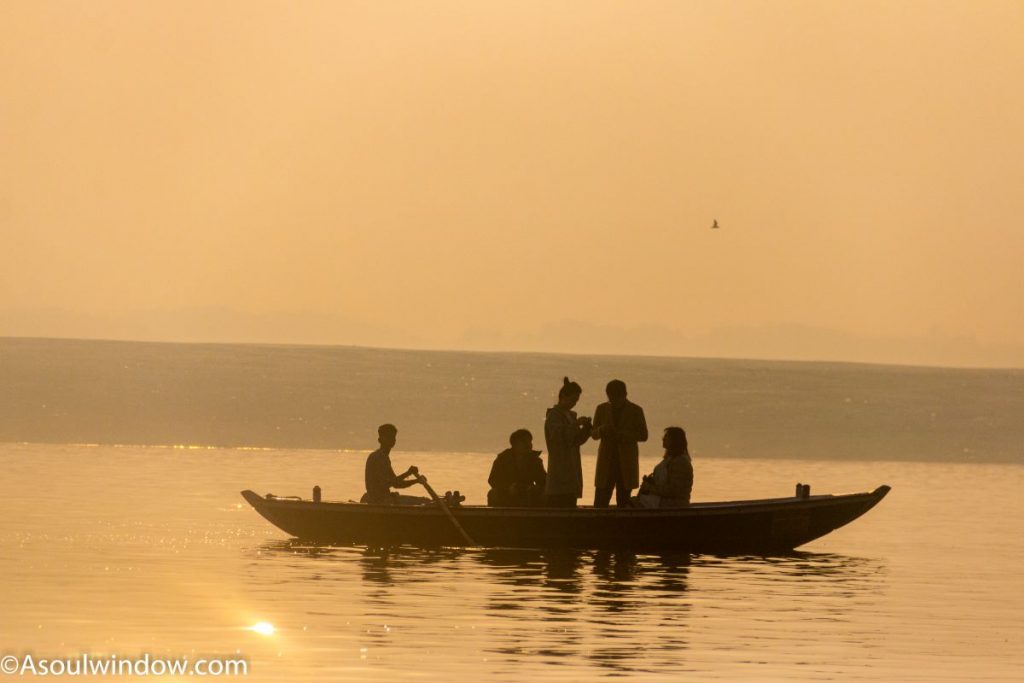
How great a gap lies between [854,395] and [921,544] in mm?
128307

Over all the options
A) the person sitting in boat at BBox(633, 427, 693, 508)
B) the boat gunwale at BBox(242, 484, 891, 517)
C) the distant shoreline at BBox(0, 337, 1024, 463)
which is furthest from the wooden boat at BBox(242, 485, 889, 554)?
the distant shoreline at BBox(0, 337, 1024, 463)

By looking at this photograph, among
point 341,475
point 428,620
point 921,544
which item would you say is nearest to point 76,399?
point 341,475

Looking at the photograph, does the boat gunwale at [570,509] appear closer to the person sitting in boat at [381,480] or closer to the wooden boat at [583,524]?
the wooden boat at [583,524]

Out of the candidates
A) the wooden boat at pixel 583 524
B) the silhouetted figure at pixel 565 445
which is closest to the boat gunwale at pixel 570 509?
the wooden boat at pixel 583 524

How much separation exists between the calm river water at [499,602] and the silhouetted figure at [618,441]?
0.91 meters

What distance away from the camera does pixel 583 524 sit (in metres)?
29.0

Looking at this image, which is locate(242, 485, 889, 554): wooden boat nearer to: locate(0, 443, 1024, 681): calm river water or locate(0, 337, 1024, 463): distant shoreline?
locate(0, 443, 1024, 681): calm river water

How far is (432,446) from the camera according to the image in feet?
264

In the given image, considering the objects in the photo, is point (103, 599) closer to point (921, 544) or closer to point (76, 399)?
point (921, 544)

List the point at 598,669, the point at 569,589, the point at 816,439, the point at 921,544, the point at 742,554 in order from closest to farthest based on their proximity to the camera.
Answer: the point at 598,669 → the point at 569,589 → the point at 742,554 → the point at 921,544 → the point at 816,439

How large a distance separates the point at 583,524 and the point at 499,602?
562 cm

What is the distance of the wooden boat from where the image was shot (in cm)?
2903

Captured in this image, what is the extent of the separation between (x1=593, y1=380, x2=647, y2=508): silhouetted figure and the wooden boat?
43 centimetres

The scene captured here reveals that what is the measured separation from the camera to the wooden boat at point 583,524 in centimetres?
2903
